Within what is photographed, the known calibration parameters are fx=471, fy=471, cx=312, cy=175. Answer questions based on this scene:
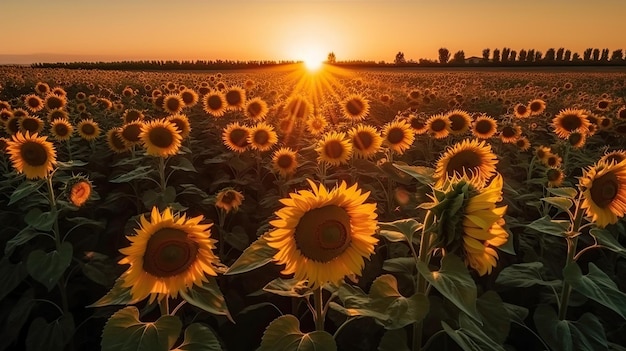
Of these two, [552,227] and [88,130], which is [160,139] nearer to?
[88,130]

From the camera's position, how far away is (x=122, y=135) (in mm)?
5793

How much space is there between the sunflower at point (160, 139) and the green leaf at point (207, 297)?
2935mm

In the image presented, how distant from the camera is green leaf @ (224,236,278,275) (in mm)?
1941

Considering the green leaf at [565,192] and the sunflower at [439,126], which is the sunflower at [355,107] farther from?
the green leaf at [565,192]

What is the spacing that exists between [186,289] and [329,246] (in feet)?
2.19

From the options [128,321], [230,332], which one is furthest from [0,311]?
[128,321]

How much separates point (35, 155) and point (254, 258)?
125 inches

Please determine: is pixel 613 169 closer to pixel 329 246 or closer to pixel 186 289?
pixel 329 246

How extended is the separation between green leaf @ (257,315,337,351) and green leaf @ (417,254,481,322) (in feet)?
1.56

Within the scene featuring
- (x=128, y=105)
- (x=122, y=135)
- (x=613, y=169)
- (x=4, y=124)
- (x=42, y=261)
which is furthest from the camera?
(x=128, y=105)

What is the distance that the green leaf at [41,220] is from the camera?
3.45 m

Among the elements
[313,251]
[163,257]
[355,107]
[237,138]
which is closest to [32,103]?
[237,138]

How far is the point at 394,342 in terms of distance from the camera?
2.30 meters

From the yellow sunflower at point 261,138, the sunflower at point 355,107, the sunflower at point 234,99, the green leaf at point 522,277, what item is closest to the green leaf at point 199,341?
the green leaf at point 522,277
